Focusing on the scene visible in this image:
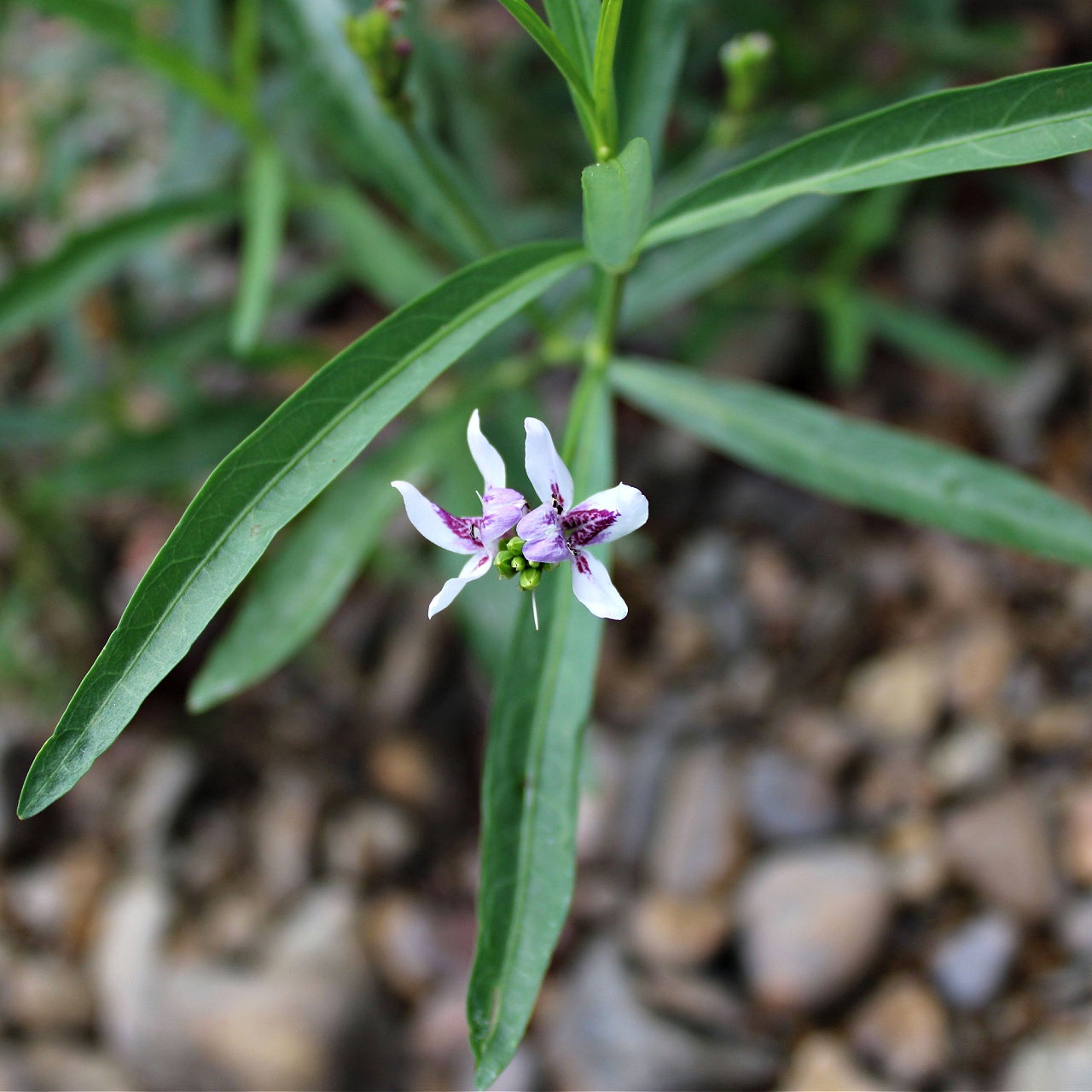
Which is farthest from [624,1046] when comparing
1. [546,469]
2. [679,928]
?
[546,469]

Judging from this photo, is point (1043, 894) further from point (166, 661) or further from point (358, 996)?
point (166, 661)

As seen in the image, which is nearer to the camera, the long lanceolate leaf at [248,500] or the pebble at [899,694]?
the long lanceolate leaf at [248,500]

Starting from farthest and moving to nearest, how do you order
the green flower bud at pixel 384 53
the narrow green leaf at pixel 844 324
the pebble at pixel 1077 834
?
the narrow green leaf at pixel 844 324 → the pebble at pixel 1077 834 → the green flower bud at pixel 384 53

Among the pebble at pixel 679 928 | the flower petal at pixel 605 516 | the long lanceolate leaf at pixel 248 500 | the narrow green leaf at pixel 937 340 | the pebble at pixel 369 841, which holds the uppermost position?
the long lanceolate leaf at pixel 248 500

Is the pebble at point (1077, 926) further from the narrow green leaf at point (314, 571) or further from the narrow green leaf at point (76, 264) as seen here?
the narrow green leaf at point (76, 264)

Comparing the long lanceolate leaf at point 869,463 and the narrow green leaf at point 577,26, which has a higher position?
the narrow green leaf at point 577,26

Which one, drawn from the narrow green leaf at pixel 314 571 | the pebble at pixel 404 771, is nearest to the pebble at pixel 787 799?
the pebble at pixel 404 771

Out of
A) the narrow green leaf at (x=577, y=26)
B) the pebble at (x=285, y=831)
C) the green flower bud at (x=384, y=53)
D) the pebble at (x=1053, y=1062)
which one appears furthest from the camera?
the pebble at (x=285, y=831)

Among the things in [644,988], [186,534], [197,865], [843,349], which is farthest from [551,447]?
[197,865]
